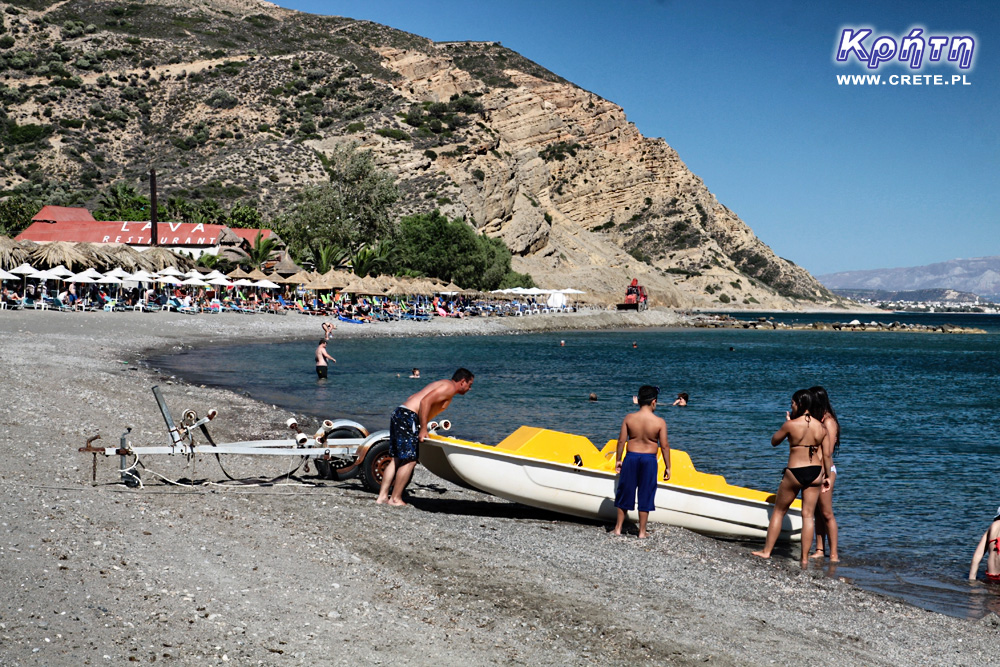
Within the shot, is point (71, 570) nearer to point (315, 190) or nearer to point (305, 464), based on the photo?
point (305, 464)

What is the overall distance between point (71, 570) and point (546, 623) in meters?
2.88

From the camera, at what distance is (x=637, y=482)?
7.77m

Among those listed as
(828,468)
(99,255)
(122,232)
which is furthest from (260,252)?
(828,468)

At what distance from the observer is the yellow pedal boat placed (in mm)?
8156

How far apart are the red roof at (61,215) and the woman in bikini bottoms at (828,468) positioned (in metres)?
67.0

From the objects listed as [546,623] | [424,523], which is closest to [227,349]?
[424,523]

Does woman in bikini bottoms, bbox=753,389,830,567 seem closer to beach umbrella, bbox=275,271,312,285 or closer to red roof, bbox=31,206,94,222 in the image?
beach umbrella, bbox=275,271,312,285

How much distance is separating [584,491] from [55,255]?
128 feet

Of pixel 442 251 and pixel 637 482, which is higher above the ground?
pixel 442 251

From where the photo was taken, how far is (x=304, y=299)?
5231 cm

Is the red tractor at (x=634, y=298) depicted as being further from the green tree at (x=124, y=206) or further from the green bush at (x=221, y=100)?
the green bush at (x=221, y=100)

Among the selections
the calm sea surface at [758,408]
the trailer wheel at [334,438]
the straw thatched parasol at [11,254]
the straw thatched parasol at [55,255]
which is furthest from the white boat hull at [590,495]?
the straw thatched parasol at [55,255]

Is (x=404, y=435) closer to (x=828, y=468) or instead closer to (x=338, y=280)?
(x=828, y=468)

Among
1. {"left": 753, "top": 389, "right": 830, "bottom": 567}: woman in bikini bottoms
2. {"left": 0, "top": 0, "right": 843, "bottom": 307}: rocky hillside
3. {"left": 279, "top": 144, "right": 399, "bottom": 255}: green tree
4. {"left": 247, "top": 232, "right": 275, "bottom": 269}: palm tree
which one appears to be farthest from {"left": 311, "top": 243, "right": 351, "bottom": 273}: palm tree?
{"left": 753, "top": 389, "right": 830, "bottom": 567}: woman in bikini bottoms
